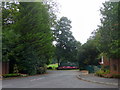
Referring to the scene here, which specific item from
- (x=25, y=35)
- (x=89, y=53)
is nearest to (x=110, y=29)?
(x=25, y=35)

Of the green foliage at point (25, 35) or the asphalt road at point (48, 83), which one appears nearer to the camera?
the asphalt road at point (48, 83)

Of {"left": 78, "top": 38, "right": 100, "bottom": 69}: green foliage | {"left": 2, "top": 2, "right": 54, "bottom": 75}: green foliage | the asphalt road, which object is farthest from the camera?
{"left": 78, "top": 38, "right": 100, "bottom": 69}: green foliage

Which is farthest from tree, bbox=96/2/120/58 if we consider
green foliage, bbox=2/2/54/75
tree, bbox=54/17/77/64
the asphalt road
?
tree, bbox=54/17/77/64

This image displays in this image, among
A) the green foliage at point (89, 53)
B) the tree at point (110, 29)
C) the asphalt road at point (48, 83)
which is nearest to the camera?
the asphalt road at point (48, 83)

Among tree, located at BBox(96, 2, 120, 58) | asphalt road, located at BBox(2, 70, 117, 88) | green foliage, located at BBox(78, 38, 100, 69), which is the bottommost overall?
asphalt road, located at BBox(2, 70, 117, 88)

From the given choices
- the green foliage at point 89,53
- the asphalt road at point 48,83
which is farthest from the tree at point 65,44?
the asphalt road at point 48,83

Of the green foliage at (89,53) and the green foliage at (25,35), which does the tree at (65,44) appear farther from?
the green foliage at (25,35)

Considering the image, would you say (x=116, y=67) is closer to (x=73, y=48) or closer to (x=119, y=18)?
(x=119, y=18)

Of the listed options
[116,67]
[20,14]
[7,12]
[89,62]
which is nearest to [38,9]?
[20,14]

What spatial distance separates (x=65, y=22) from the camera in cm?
6247

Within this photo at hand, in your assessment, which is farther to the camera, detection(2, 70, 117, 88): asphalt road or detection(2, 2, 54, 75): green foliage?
detection(2, 2, 54, 75): green foliage

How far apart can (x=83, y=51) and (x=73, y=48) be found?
1803 cm

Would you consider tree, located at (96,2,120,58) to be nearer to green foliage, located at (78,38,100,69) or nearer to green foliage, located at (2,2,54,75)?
green foliage, located at (2,2,54,75)

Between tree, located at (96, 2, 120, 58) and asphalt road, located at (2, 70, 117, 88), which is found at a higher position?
tree, located at (96, 2, 120, 58)
